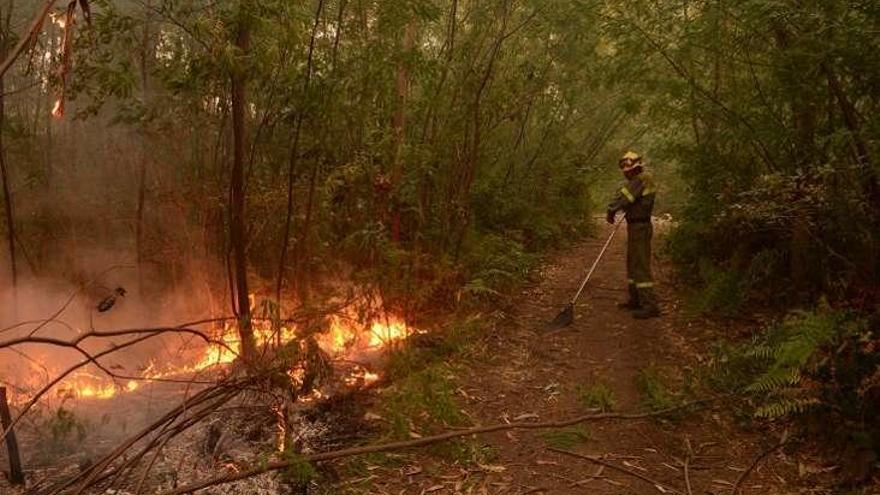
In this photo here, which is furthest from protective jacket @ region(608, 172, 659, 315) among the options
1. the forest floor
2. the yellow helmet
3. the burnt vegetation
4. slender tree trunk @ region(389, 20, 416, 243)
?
slender tree trunk @ region(389, 20, 416, 243)

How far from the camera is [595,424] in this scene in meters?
4.89

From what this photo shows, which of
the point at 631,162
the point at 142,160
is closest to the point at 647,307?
the point at 631,162

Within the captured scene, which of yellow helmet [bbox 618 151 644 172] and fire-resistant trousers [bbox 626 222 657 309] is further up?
yellow helmet [bbox 618 151 644 172]

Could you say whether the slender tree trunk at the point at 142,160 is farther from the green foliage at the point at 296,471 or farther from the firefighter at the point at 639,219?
the firefighter at the point at 639,219

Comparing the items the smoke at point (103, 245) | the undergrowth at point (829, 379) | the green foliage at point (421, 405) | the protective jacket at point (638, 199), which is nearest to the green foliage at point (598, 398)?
the green foliage at point (421, 405)

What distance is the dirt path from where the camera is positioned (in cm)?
412

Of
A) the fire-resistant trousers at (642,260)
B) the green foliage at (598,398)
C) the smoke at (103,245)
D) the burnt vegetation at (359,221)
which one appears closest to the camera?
the burnt vegetation at (359,221)

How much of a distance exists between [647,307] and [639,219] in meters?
1.12

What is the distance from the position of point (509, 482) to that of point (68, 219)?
7490 millimetres

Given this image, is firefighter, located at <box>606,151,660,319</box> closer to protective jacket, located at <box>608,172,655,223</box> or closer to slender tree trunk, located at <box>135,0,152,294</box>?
protective jacket, located at <box>608,172,655,223</box>

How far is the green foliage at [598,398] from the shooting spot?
5160 millimetres

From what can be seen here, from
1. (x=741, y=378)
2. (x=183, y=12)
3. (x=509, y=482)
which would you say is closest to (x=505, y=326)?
(x=741, y=378)

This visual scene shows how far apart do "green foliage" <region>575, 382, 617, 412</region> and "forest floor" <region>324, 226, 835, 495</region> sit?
0.01 metres

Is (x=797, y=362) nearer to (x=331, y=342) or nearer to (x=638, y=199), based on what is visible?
(x=638, y=199)
